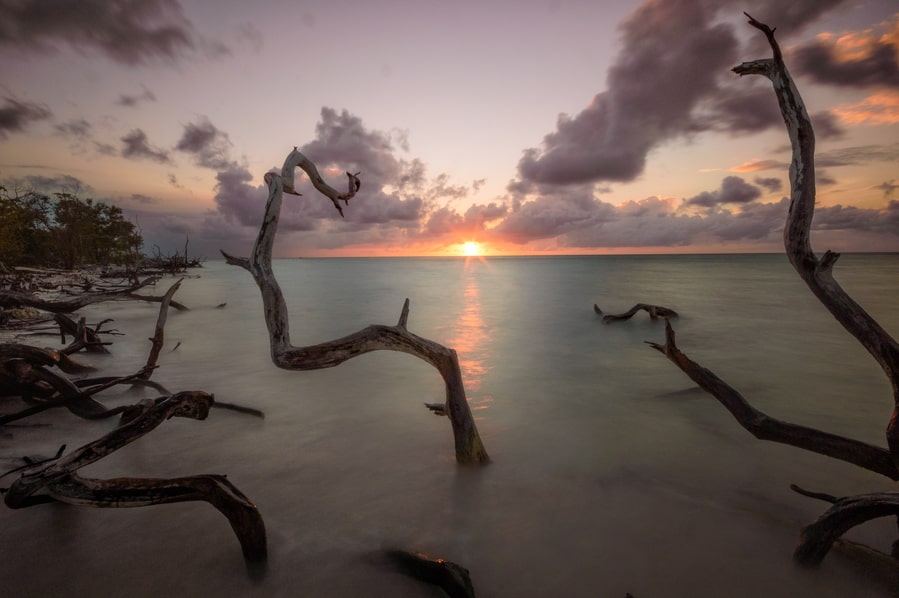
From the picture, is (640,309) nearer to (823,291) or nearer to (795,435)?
(795,435)

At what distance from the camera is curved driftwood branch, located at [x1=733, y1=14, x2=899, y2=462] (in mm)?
2990

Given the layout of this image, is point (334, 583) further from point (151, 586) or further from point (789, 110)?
point (789, 110)

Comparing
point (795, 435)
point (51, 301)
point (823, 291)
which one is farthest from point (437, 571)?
point (51, 301)

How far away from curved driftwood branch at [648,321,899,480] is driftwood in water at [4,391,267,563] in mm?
3799

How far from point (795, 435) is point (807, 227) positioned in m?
1.79

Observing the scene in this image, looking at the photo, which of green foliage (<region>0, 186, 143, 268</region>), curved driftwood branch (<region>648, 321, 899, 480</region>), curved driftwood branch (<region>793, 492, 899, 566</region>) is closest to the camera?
curved driftwood branch (<region>793, 492, 899, 566</region>)

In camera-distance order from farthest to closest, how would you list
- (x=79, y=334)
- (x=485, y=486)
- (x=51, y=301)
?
(x=79, y=334) → (x=51, y=301) → (x=485, y=486)

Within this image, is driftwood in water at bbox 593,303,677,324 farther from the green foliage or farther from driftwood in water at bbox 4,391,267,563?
the green foliage

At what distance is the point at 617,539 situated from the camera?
381 centimetres

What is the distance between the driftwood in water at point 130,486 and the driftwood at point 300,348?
925 millimetres

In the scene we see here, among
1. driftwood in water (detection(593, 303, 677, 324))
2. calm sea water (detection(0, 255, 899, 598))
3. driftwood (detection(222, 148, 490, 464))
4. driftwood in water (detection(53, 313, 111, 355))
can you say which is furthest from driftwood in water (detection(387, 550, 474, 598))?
driftwood in water (detection(593, 303, 677, 324))

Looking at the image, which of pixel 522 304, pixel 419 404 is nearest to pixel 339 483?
pixel 419 404

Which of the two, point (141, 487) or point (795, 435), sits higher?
point (795, 435)

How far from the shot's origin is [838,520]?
119 inches
